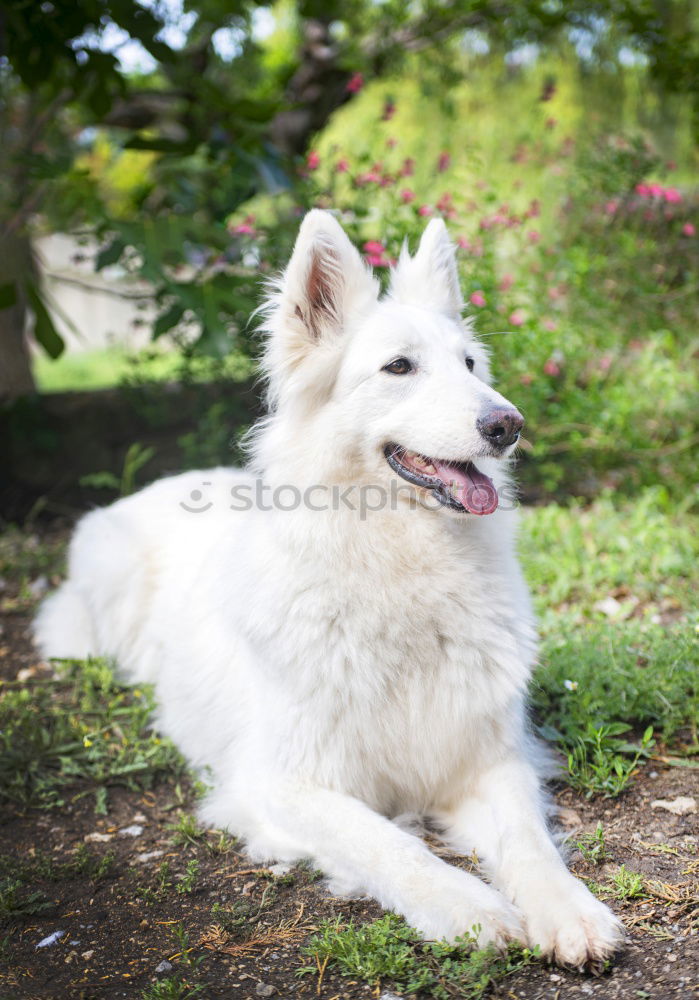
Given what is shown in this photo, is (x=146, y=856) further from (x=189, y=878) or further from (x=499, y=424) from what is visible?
(x=499, y=424)

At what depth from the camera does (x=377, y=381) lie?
2654 millimetres

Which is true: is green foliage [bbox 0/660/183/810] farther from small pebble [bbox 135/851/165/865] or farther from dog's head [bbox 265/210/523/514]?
dog's head [bbox 265/210/523/514]

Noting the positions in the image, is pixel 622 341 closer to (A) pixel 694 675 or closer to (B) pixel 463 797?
(A) pixel 694 675

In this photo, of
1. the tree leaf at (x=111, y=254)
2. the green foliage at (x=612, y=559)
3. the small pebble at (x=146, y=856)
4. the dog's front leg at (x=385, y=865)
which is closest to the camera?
the dog's front leg at (x=385, y=865)

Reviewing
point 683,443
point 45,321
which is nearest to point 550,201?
point 683,443

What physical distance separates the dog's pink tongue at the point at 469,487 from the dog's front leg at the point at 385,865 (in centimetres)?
98

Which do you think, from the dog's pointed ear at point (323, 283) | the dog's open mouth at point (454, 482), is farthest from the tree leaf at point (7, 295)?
the dog's open mouth at point (454, 482)

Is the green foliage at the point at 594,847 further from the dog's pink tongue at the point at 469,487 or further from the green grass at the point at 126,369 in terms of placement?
the green grass at the point at 126,369

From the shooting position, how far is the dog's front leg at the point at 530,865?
6.68ft

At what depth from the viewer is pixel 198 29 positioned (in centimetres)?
646

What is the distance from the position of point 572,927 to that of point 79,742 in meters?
2.18

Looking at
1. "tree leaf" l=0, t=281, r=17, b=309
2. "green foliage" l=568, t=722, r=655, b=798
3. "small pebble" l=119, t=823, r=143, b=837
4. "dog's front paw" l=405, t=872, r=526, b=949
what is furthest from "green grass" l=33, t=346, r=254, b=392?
"dog's front paw" l=405, t=872, r=526, b=949

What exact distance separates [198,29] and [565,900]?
6.64 meters

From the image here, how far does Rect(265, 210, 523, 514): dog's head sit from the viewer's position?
2.46 m
